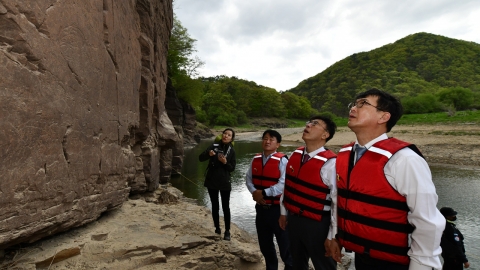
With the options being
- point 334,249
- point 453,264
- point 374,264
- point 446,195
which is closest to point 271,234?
point 334,249

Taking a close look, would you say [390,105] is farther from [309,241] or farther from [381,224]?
[309,241]

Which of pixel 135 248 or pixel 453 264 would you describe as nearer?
pixel 135 248

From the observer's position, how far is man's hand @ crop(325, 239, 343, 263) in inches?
101

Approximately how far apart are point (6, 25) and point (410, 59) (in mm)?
124058

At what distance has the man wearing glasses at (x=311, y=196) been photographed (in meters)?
2.98

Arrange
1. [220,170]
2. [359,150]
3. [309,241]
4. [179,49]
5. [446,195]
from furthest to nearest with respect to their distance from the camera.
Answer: [179,49] < [446,195] < [220,170] < [309,241] < [359,150]

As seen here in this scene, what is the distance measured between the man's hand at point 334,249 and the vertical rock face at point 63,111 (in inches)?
113

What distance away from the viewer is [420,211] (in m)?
1.84

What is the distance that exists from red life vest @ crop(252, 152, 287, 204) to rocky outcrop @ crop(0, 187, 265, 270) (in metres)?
1.23

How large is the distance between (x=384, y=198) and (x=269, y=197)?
2139mm

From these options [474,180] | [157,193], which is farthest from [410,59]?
[157,193]

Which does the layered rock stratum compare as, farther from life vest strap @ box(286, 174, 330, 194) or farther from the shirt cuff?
the shirt cuff

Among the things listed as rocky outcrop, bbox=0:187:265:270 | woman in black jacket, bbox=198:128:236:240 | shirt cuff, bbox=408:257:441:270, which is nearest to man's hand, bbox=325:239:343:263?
shirt cuff, bbox=408:257:441:270

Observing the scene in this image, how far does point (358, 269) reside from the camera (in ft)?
7.50
